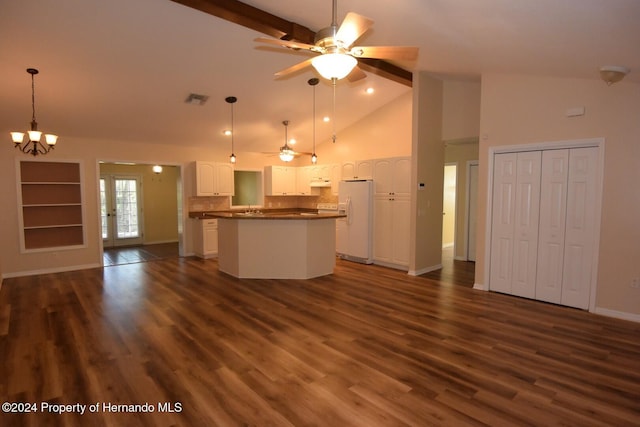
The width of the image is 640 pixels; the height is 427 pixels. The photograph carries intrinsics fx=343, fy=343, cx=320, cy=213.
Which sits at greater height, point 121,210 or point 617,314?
point 121,210

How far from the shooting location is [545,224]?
14.7ft

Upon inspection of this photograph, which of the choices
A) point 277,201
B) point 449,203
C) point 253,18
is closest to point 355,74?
point 253,18

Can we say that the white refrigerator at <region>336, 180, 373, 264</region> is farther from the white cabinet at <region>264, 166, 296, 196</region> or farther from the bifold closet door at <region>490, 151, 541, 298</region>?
the bifold closet door at <region>490, 151, 541, 298</region>

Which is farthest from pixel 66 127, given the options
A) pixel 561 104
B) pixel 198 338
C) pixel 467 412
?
pixel 561 104

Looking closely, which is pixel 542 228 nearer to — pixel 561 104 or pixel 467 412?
pixel 561 104

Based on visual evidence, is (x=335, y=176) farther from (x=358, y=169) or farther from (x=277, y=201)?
(x=277, y=201)

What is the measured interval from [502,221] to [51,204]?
7712 mm

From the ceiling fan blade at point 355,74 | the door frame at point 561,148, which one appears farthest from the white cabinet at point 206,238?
the door frame at point 561,148

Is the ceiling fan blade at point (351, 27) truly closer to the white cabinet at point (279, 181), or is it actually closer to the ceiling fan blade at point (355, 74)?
the ceiling fan blade at point (355, 74)

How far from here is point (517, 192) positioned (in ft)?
15.4

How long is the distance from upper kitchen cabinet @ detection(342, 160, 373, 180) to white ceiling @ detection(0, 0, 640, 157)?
A: 1257mm

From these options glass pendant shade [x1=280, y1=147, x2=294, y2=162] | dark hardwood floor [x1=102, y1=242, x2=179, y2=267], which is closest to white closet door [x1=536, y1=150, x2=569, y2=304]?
glass pendant shade [x1=280, y1=147, x2=294, y2=162]

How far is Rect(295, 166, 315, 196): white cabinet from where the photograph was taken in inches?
337

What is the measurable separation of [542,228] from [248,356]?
3983 millimetres
